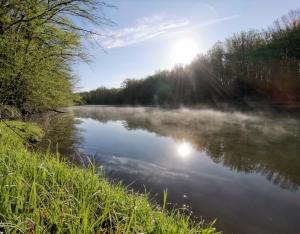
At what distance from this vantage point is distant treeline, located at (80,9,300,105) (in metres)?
50.8

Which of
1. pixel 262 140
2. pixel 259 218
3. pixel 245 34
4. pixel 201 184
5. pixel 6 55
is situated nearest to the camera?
pixel 6 55

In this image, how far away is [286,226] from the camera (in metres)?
7.09

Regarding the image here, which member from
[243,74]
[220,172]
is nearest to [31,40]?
[220,172]

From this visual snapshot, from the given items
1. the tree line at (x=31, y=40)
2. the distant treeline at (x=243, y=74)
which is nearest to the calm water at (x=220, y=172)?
the tree line at (x=31, y=40)

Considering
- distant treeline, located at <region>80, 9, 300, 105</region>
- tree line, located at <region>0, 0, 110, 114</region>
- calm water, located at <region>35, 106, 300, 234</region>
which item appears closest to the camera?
tree line, located at <region>0, 0, 110, 114</region>

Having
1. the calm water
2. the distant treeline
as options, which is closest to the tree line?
the calm water

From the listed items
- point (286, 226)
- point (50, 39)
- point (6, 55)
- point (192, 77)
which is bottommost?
point (286, 226)

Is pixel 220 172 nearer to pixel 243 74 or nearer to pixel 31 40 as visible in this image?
pixel 31 40

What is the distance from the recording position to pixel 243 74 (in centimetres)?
5997

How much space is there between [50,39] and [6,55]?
5.33ft

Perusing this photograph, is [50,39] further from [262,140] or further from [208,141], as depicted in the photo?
[262,140]

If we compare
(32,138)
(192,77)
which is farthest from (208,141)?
(192,77)

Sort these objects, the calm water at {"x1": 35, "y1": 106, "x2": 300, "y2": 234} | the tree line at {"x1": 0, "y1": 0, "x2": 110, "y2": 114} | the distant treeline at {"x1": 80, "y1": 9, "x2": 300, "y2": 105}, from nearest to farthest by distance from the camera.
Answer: the tree line at {"x1": 0, "y1": 0, "x2": 110, "y2": 114} → the calm water at {"x1": 35, "y1": 106, "x2": 300, "y2": 234} → the distant treeline at {"x1": 80, "y1": 9, "x2": 300, "y2": 105}

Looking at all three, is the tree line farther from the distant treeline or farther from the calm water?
the distant treeline
